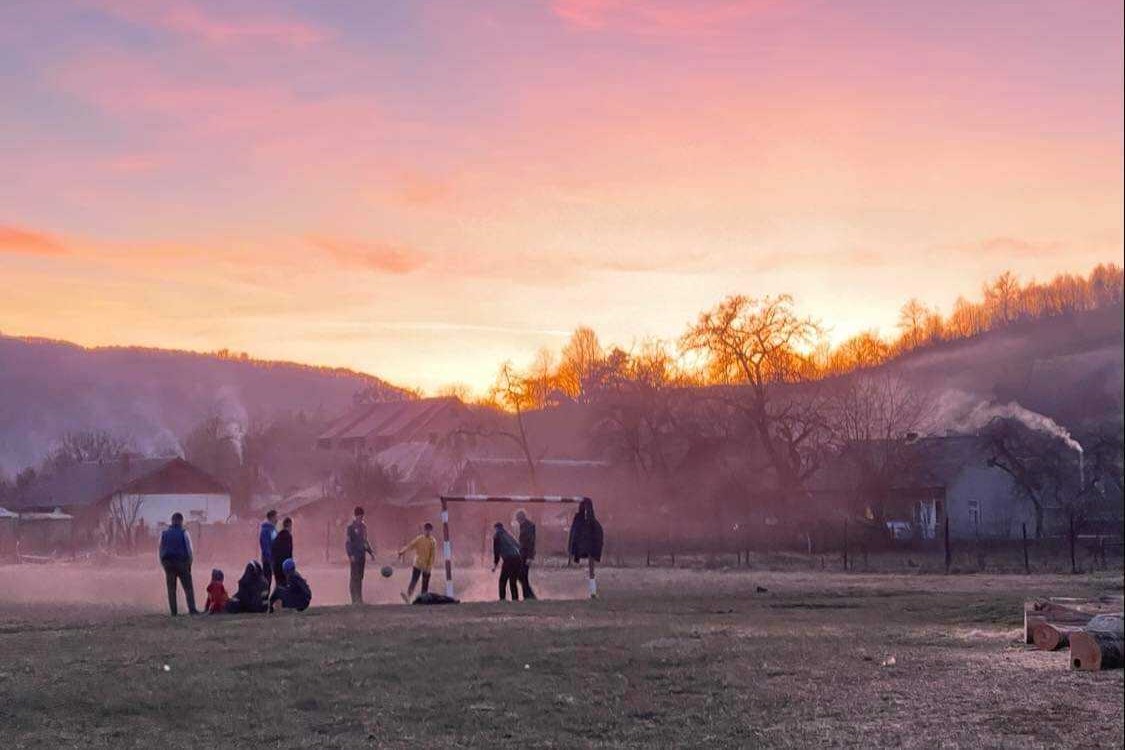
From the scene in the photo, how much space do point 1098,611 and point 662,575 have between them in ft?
79.0

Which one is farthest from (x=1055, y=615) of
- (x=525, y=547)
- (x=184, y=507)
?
(x=184, y=507)

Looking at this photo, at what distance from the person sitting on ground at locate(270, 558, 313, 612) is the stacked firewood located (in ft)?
43.2

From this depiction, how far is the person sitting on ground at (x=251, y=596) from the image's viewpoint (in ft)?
86.9

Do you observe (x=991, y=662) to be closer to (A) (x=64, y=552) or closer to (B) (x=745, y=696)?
(B) (x=745, y=696)

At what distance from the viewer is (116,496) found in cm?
2058

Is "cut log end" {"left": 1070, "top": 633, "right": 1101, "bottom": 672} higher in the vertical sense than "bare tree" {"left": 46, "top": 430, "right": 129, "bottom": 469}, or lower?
lower

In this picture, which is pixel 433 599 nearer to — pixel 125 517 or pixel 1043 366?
pixel 125 517

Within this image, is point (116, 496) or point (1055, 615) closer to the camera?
point (116, 496)

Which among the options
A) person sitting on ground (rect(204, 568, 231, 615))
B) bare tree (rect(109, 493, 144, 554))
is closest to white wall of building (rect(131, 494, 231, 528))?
bare tree (rect(109, 493, 144, 554))

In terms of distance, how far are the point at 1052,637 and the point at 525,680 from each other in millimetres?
8803

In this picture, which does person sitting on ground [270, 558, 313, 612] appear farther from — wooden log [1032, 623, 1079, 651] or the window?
the window

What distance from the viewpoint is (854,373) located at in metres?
67.4

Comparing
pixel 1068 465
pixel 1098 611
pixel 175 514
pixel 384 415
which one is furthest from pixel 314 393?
pixel 384 415

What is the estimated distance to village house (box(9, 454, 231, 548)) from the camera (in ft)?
61.4
